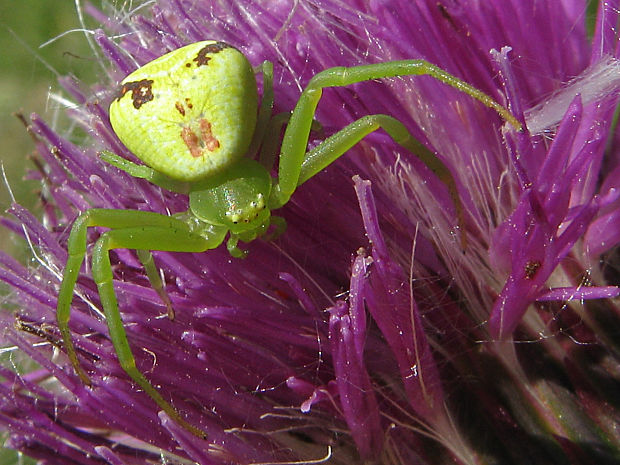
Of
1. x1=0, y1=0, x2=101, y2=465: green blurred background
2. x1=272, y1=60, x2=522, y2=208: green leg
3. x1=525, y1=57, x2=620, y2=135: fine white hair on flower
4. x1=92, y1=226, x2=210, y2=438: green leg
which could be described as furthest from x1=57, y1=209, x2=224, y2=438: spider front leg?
x1=0, y1=0, x2=101, y2=465: green blurred background

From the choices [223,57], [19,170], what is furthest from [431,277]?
[19,170]

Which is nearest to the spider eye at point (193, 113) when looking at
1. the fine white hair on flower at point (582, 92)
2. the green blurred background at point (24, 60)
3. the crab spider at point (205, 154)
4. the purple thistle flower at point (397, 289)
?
the crab spider at point (205, 154)

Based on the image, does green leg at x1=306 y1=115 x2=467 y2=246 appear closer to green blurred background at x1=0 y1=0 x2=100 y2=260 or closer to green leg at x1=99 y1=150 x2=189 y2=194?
green leg at x1=99 y1=150 x2=189 y2=194

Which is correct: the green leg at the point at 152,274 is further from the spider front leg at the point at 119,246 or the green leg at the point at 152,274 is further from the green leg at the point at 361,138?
the green leg at the point at 361,138

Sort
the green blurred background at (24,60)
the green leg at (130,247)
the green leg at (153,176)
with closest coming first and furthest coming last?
the green leg at (130,247) → the green leg at (153,176) → the green blurred background at (24,60)

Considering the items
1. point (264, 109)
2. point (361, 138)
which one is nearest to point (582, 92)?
point (361, 138)
